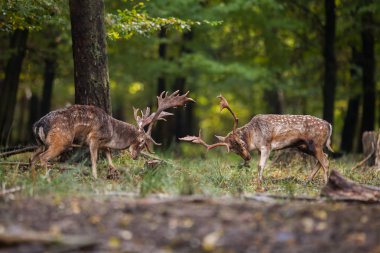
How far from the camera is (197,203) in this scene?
22.6 ft

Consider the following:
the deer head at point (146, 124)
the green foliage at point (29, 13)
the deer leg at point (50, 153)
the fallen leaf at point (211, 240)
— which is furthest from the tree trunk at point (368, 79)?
the fallen leaf at point (211, 240)

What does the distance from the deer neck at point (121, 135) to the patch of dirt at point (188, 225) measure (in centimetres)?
462

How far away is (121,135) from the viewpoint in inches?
462

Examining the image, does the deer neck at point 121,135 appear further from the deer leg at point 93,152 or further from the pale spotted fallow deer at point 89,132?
the deer leg at point 93,152

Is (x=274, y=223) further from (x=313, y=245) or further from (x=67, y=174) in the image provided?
(x=67, y=174)

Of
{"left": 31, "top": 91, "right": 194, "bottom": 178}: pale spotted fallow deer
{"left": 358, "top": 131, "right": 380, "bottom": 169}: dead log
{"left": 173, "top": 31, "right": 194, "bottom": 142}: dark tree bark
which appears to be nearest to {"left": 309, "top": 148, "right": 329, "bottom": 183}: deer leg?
{"left": 31, "top": 91, "right": 194, "bottom": 178}: pale spotted fallow deer

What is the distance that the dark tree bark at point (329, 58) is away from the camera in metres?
18.9

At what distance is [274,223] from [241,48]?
60.5 feet

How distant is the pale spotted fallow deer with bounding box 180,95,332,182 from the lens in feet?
38.4

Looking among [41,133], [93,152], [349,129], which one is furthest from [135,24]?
[349,129]

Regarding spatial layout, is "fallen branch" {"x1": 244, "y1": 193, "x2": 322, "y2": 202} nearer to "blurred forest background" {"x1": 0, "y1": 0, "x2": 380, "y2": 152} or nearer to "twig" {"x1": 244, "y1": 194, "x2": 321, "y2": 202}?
"twig" {"x1": 244, "y1": 194, "x2": 321, "y2": 202}

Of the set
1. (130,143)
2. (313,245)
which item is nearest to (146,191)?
(313,245)

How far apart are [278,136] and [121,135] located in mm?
2816

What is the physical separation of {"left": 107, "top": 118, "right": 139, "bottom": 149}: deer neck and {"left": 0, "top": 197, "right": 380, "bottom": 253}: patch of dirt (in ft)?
15.2
